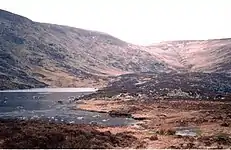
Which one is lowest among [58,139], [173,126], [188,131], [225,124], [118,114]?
[118,114]

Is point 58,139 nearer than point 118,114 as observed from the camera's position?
Yes

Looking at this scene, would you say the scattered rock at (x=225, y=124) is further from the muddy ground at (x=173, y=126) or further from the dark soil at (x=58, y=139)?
the dark soil at (x=58, y=139)

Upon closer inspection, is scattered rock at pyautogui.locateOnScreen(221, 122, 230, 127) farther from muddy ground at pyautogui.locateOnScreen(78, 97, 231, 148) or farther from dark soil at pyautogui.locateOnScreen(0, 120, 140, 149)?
dark soil at pyautogui.locateOnScreen(0, 120, 140, 149)

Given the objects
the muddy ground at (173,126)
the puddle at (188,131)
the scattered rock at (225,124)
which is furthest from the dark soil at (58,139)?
the scattered rock at (225,124)

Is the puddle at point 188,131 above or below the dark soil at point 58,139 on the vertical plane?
below

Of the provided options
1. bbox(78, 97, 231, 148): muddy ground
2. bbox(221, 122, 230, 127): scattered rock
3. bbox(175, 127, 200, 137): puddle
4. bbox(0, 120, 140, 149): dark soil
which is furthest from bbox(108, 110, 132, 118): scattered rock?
bbox(0, 120, 140, 149): dark soil

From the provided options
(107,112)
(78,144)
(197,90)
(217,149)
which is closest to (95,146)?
(78,144)

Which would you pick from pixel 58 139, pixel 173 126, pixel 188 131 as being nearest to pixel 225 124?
pixel 188 131

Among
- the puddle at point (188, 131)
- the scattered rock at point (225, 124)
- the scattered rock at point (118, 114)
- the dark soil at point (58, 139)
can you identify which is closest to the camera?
the dark soil at point (58, 139)

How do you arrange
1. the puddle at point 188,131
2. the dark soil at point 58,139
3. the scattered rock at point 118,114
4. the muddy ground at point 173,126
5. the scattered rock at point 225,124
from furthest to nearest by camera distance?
1. the scattered rock at point 118,114
2. the scattered rock at point 225,124
3. the puddle at point 188,131
4. the muddy ground at point 173,126
5. the dark soil at point 58,139

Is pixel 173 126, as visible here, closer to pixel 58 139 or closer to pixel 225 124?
pixel 225 124
